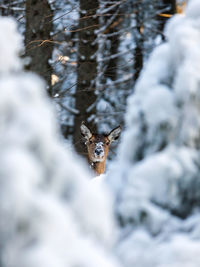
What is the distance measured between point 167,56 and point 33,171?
1175mm

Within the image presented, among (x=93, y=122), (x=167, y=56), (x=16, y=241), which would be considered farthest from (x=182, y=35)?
(x=93, y=122)

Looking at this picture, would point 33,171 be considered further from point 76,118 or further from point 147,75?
point 76,118

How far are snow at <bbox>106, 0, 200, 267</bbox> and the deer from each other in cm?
630

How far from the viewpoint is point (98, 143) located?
31.1ft

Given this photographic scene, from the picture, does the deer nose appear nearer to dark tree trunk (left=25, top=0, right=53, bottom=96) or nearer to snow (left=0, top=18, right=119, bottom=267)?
dark tree trunk (left=25, top=0, right=53, bottom=96)

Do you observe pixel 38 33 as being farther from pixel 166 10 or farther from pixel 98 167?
pixel 166 10

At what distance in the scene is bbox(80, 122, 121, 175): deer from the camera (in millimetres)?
9260

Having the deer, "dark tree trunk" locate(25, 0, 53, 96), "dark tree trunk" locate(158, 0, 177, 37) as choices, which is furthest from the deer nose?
"dark tree trunk" locate(158, 0, 177, 37)

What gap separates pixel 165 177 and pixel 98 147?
666 centimetres

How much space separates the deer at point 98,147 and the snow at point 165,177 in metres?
6.30

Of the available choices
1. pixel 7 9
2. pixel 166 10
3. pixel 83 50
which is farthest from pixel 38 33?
pixel 166 10

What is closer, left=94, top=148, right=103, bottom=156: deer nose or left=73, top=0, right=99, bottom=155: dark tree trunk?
left=94, top=148, right=103, bottom=156: deer nose

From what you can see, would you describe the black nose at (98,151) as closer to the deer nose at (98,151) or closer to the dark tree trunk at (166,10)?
the deer nose at (98,151)

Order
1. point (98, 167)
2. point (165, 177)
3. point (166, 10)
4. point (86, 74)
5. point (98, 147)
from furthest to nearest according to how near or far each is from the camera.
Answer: point (166, 10), point (86, 74), point (98, 147), point (98, 167), point (165, 177)
